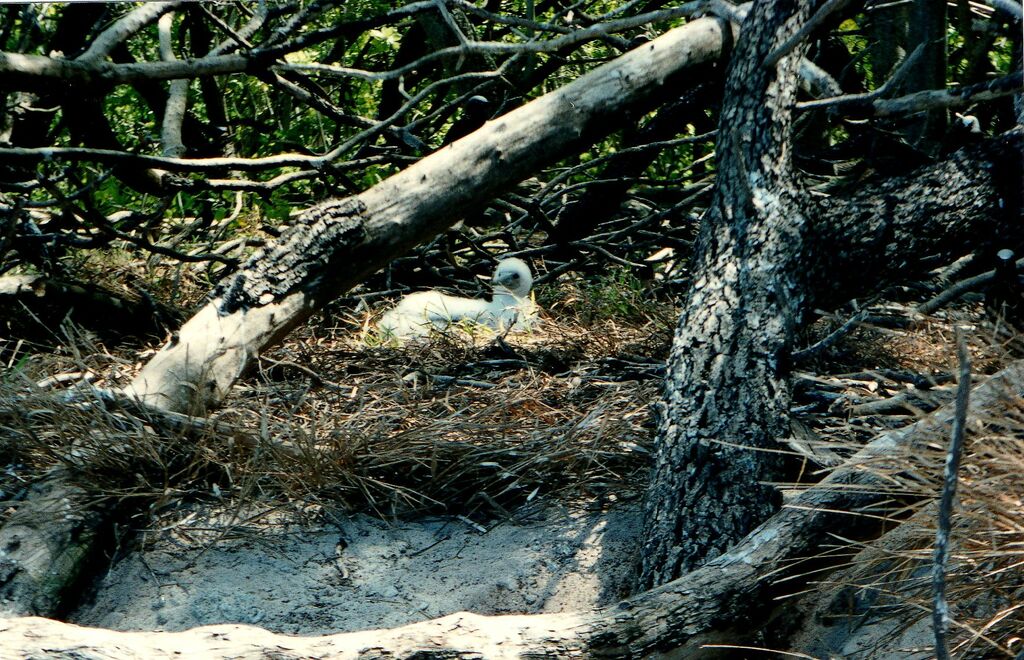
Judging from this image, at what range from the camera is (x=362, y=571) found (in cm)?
331

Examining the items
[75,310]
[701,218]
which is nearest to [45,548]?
[75,310]

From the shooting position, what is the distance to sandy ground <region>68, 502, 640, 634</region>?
10.3 feet

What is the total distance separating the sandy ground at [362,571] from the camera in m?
3.14

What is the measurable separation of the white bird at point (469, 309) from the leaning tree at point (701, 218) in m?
0.48

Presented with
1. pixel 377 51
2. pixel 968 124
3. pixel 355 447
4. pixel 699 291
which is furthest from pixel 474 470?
pixel 377 51

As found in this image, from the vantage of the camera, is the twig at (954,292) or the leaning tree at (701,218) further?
the twig at (954,292)

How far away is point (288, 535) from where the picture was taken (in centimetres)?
346

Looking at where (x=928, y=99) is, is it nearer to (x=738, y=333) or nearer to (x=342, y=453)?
(x=738, y=333)

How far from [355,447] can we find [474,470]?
434 millimetres

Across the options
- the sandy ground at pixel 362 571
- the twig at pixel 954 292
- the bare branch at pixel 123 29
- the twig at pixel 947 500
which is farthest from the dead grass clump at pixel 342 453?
the twig at pixel 947 500

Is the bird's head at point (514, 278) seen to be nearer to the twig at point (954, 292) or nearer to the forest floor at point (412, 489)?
the forest floor at point (412, 489)

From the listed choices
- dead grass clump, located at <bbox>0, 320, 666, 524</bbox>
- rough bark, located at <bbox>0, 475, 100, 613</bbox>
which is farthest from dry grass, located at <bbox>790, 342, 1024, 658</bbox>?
rough bark, located at <bbox>0, 475, 100, 613</bbox>

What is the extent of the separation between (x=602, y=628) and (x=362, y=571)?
110cm

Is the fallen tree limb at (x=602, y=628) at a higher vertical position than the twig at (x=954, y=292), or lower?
lower
